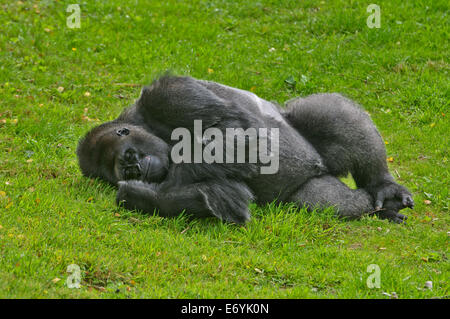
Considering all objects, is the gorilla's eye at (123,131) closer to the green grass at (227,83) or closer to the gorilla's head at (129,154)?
the gorilla's head at (129,154)

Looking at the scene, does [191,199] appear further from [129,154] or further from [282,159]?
[282,159]

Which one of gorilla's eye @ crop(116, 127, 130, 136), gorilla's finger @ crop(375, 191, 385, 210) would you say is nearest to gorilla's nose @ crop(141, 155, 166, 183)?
gorilla's eye @ crop(116, 127, 130, 136)

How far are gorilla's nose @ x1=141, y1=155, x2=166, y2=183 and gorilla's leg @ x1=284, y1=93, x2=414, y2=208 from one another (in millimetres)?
1444

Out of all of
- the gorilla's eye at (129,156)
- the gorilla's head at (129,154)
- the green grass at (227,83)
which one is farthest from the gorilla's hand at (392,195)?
the gorilla's eye at (129,156)

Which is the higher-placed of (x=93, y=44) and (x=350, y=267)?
(x=93, y=44)

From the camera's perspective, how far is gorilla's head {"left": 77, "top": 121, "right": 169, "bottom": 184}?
5449 mm

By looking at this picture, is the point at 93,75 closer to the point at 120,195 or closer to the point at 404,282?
the point at 120,195

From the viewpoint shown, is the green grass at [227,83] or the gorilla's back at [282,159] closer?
the green grass at [227,83]

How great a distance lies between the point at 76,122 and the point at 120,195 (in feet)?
8.09

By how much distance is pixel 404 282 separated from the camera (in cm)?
454

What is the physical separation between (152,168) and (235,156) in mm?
736

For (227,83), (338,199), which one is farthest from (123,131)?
(227,83)

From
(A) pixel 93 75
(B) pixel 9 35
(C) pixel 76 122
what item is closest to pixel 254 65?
(A) pixel 93 75

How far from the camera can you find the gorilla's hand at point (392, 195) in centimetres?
584
